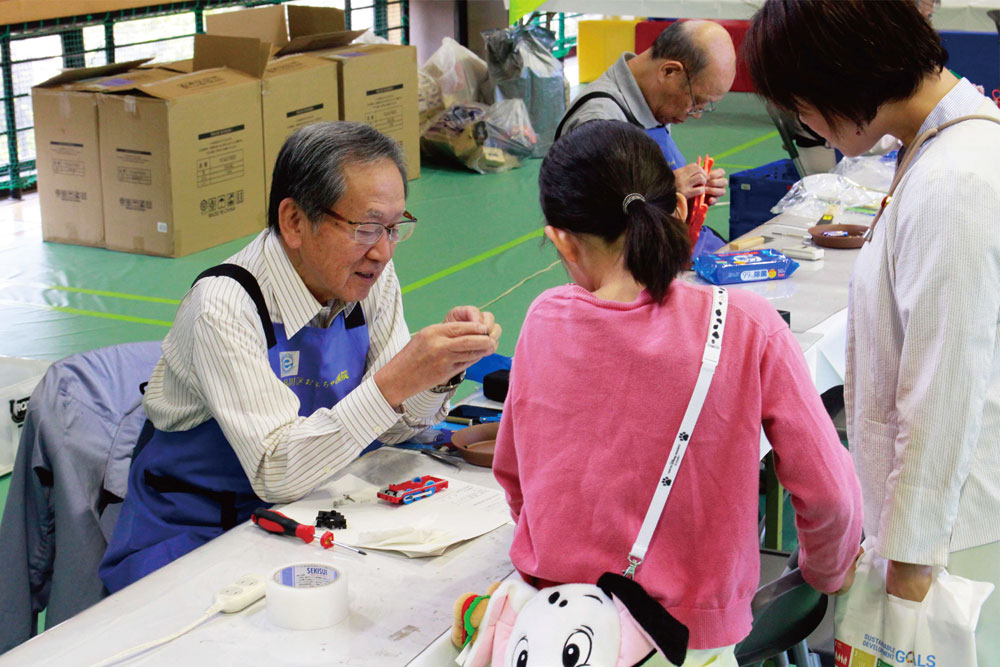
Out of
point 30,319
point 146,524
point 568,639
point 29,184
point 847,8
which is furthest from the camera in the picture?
point 29,184

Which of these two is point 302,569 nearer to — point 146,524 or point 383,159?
point 146,524

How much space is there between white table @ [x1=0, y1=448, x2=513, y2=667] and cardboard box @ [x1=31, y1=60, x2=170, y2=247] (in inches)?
202

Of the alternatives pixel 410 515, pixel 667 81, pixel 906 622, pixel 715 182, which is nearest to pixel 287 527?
pixel 410 515

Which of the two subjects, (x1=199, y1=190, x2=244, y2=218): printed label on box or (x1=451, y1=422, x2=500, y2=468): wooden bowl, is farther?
(x1=199, y1=190, x2=244, y2=218): printed label on box

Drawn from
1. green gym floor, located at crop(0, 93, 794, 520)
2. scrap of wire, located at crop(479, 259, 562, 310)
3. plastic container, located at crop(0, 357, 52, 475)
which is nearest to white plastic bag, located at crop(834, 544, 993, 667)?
plastic container, located at crop(0, 357, 52, 475)

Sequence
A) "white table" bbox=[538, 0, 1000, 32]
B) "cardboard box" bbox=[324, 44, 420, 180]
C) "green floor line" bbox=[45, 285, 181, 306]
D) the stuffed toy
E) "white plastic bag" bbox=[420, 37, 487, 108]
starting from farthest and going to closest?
"white plastic bag" bbox=[420, 37, 487, 108], "cardboard box" bbox=[324, 44, 420, 180], "green floor line" bbox=[45, 285, 181, 306], "white table" bbox=[538, 0, 1000, 32], the stuffed toy

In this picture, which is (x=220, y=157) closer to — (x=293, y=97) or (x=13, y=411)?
(x=293, y=97)

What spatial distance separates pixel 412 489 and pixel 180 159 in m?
4.67

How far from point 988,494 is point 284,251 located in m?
1.33

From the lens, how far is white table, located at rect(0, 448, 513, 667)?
150 cm

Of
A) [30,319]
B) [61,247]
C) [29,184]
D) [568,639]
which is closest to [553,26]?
[29,184]

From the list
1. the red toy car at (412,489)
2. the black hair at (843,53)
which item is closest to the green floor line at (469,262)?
the red toy car at (412,489)

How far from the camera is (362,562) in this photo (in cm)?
177

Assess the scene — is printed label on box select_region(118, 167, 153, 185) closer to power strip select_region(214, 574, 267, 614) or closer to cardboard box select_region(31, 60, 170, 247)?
cardboard box select_region(31, 60, 170, 247)
